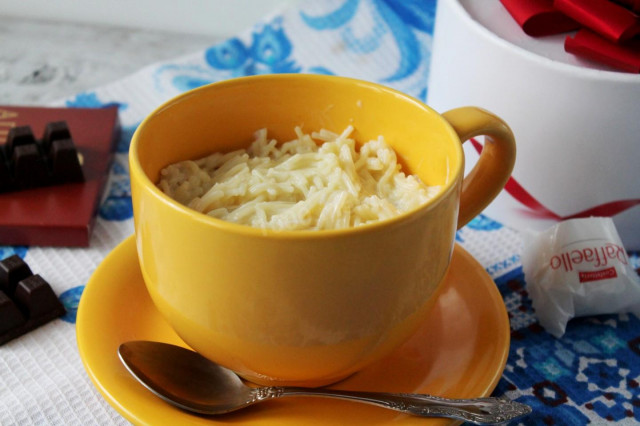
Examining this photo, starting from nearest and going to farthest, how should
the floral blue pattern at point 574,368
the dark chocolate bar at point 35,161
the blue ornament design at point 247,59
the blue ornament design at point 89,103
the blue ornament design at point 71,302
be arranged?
the floral blue pattern at point 574,368 → the blue ornament design at point 71,302 → the dark chocolate bar at point 35,161 → the blue ornament design at point 89,103 → the blue ornament design at point 247,59

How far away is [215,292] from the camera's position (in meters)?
0.65

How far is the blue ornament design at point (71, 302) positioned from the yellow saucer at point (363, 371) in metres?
0.11

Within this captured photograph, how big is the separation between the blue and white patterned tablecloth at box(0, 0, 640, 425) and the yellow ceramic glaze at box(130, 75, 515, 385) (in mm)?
205

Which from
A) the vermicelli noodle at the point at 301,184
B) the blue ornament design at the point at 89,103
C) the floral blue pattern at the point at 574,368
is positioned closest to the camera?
the vermicelli noodle at the point at 301,184

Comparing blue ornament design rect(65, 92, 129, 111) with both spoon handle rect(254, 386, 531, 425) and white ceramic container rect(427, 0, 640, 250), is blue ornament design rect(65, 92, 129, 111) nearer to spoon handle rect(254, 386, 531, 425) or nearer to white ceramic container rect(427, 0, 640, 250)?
white ceramic container rect(427, 0, 640, 250)

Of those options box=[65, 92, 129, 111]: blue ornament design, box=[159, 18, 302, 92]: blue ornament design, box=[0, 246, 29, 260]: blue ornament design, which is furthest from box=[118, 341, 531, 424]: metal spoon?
box=[159, 18, 302, 92]: blue ornament design

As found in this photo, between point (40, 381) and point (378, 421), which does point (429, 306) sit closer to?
point (378, 421)

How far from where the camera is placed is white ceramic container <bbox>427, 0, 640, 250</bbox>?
97 centimetres

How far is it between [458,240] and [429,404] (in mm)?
446

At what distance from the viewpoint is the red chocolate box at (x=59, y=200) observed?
1028 millimetres

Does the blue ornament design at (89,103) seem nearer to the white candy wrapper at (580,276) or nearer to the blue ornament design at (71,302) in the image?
the blue ornament design at (71,302)

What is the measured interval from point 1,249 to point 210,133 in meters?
0.40

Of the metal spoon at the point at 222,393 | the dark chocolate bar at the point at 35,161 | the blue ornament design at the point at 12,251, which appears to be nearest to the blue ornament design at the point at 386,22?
the dark chocolate bar at the point at 35,161

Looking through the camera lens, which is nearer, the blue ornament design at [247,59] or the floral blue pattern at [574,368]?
the floral blue pattern at [574,368]
